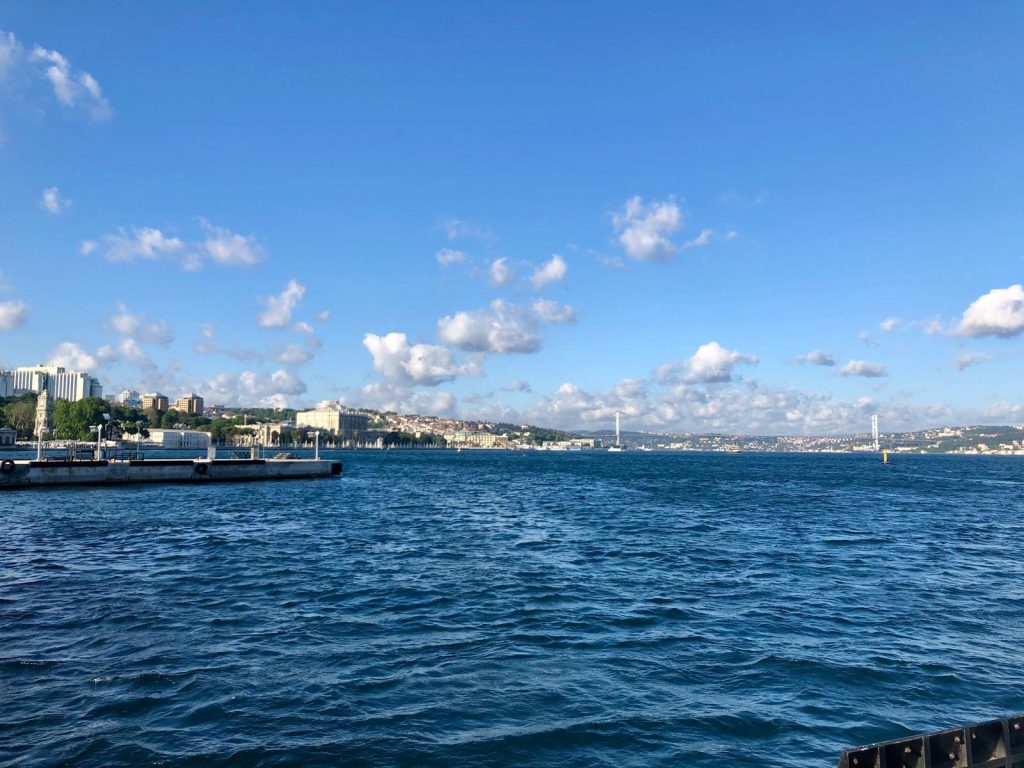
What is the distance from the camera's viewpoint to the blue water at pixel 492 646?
905 centimetres

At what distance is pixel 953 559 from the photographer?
2548 centimetres

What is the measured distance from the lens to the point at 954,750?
6.27 m

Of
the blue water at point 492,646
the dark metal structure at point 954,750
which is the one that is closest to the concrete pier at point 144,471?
the blue water at point 492,646

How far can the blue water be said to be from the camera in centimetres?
905

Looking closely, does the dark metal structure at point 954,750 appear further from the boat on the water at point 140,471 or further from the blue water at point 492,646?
the boat on the water at point 140,471

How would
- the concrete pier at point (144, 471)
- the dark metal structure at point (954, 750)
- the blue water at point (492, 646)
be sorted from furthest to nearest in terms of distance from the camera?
1. the concrete pier at point (144, 471)
2. the blue water at point (492, 646)
3. the dark metal structure at point (954, 750)

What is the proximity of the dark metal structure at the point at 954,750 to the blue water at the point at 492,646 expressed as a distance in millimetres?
2683

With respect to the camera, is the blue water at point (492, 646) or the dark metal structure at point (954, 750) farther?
the blue water at point (492, 646)

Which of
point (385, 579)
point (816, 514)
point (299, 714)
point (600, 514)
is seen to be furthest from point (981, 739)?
point (816, 514)

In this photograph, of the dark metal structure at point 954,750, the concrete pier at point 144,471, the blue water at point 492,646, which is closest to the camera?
the dark metal structure at point 954,750

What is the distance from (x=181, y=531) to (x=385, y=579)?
52.7 ft

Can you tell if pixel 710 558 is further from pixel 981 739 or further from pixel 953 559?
pixel 981 739

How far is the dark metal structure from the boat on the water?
2503 inches

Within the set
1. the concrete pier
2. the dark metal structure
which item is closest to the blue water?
the dark metal structure
